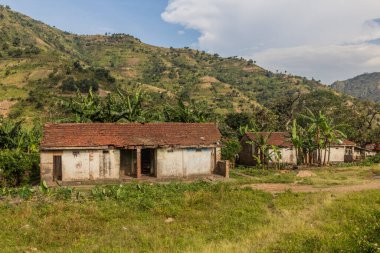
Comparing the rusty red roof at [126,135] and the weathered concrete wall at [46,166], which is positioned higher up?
the rusty red roof at [126,135]

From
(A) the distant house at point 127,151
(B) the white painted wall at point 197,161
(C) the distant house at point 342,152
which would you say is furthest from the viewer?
(C) the distant house at point 342,152

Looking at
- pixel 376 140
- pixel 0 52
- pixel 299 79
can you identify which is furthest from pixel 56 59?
pixel 299 79

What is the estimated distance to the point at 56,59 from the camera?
9850 centimetres

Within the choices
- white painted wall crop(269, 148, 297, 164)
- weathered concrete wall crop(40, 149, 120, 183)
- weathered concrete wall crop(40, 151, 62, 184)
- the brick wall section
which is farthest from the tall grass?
white painted wall crop(269, 148, 297, 164)

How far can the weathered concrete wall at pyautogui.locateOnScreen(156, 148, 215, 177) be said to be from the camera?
26094 mm

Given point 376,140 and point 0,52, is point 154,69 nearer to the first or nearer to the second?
point 0,52

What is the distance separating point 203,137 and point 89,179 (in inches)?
348

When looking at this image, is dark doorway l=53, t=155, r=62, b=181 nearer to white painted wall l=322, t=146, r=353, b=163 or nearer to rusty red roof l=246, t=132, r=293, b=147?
rusty red roof l=246, t=132, r=293, b=147

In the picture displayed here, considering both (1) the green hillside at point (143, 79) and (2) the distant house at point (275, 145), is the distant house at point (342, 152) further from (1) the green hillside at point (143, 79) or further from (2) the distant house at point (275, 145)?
(1) the green hillside at point (143, 79)

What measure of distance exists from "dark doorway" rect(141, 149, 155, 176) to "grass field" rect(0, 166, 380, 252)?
656cm

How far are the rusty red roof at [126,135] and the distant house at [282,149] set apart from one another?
12152mm

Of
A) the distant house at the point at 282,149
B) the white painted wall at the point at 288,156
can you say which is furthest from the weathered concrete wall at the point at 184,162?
the white painted wall at the point at 288,156

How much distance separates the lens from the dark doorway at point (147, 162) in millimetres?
27016

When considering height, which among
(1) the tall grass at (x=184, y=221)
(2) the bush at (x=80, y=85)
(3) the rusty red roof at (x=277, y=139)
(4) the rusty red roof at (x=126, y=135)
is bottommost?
(1) the tall grass at (x=184, y=221)
